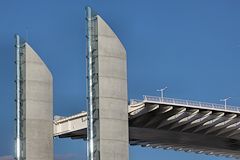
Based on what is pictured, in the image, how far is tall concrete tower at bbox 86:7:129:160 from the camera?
68.3 metres

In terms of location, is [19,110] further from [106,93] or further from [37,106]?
[106,93]

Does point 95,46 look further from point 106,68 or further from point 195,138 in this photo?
point 195,138

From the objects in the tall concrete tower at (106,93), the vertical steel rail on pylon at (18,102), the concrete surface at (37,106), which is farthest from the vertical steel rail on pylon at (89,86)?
the vertical steel rail on pylon at (18,102)

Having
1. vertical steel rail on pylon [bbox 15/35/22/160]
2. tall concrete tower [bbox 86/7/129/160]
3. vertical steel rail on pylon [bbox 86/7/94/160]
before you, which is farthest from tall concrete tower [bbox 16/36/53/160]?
tall concrete tower [bbox 86/7/129/160]

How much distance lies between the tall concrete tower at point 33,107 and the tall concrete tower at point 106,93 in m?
12.5

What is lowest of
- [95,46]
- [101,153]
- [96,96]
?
[101,153]

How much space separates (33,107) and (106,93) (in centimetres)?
1407

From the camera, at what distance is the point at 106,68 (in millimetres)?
70125

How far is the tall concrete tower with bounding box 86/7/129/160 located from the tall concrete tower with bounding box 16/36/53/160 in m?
12.5

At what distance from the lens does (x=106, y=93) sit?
6950 cm

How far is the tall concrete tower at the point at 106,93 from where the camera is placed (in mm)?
68312

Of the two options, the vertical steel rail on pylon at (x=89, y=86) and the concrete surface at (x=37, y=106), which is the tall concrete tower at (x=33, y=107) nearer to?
the concrete surface at (x=37, y=106)

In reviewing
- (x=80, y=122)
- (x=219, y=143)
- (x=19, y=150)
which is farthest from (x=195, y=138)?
(x=19, y=150)

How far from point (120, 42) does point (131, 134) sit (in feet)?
76.2
